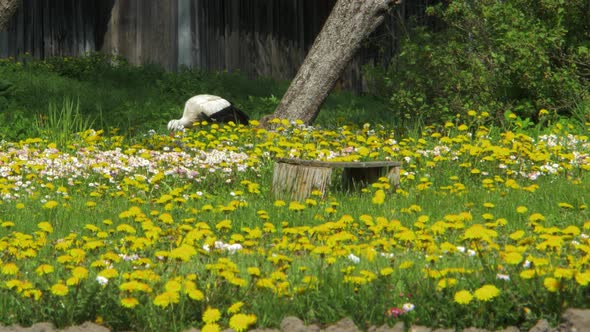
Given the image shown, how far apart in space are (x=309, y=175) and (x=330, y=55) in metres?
4.04

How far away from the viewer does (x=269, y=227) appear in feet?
17.7

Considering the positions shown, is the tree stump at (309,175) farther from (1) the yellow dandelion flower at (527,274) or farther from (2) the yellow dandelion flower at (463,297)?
(2) the yellow dandelion flower at (463,297)

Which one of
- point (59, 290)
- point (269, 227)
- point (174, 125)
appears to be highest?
point (59, 290)

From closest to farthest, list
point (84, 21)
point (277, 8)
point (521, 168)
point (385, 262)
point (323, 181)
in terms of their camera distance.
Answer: point (385, 262) → point (323, 181) → point (521, 168) → point (84, 21) → point (277, 8)

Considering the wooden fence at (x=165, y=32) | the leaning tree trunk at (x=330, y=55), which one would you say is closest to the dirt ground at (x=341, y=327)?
the leaning tree trunk at (x=330, y=55)

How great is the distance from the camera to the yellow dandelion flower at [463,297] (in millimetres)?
3881

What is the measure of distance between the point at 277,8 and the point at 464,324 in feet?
51.1

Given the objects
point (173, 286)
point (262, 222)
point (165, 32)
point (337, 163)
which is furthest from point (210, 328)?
point (165, 32)

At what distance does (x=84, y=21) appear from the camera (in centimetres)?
1662

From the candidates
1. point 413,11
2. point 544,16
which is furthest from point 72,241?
point 413,11

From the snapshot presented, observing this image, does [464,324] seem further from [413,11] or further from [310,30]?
[413,11]

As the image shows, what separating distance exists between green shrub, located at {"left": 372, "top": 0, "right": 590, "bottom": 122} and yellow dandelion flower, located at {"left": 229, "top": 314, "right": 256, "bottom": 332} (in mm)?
7566

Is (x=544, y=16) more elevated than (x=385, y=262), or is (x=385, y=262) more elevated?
(x=544, y=16)

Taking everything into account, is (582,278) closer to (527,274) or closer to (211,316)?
(527,274)
